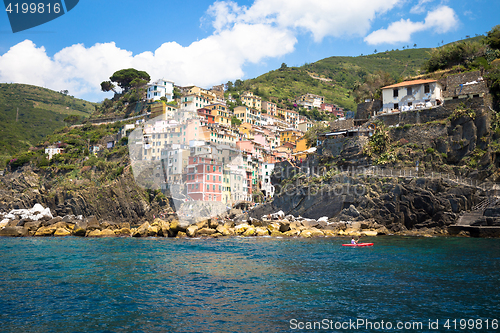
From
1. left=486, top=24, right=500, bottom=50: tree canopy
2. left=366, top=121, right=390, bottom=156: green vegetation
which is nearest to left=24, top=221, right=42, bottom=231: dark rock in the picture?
left=366, top=121, right=390, bottom=156: green vegetation

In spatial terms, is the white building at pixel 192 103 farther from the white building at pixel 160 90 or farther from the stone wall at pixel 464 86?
the stone wall at pixel 464 86

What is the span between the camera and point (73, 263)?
22.8 meters

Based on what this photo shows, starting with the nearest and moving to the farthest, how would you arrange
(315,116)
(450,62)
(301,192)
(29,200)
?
(301,192) → (450,62) → (29,200) → (315,116)

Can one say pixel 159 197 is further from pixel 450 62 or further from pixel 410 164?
pixel 450 62

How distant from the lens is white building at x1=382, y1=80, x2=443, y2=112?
163ft

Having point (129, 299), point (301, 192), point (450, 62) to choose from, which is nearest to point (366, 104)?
point (450, 62)

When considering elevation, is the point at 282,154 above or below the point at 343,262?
above

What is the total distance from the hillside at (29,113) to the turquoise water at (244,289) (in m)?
82.1

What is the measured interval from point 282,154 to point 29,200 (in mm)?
49222

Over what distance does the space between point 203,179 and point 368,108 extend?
91.0 ft

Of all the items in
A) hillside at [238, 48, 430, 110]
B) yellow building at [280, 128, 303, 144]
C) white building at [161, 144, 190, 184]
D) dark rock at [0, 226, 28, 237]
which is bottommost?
dark rock at [0, 226, 28, 237]

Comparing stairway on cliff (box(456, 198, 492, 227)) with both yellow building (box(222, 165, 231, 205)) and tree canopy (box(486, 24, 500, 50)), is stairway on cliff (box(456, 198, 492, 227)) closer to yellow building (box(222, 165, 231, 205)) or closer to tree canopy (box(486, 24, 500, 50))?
tree canopy (box(486, 24, 500, 50))

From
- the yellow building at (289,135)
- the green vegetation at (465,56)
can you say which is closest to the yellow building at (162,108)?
the yellow building at (289,135)

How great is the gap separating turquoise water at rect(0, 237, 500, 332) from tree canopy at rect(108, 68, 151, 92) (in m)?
87.6
